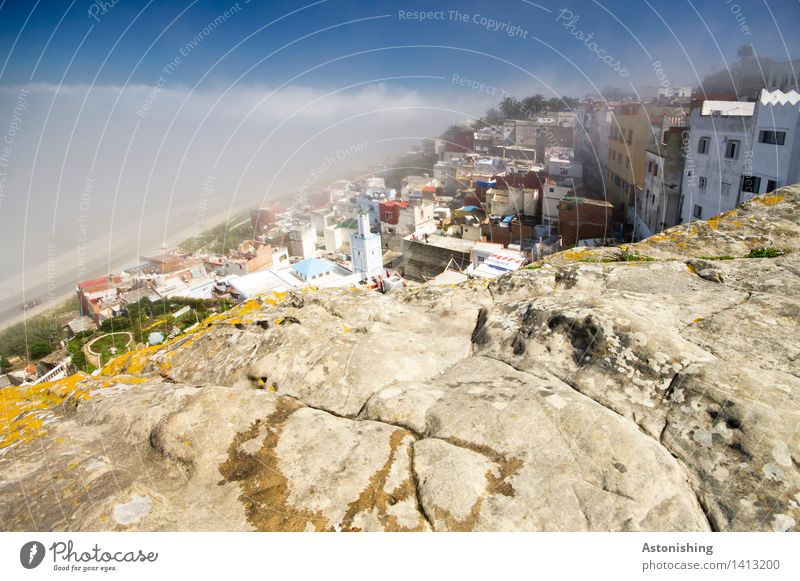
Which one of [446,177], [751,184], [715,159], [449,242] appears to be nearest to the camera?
[751,184]

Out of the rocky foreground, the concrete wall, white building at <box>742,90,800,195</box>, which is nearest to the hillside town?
white building at <box>742,90,800,195</box>

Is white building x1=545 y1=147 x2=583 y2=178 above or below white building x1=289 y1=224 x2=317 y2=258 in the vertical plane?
above

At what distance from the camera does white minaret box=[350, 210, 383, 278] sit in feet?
167

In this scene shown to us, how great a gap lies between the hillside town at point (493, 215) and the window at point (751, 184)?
0.10 meters

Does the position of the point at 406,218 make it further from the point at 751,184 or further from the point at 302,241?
the point at 751,184

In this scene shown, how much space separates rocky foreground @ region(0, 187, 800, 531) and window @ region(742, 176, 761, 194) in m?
22.5

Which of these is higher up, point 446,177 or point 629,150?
point 629,150

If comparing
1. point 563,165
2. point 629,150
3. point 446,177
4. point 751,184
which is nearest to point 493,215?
point 563,165

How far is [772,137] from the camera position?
23734 mm

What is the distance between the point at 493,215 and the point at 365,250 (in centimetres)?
1849

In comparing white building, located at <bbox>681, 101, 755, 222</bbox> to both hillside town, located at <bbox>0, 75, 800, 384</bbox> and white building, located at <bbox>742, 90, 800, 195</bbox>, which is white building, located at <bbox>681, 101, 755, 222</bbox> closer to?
hillside town, located at <bbox>0, 75, 800, 384</bbox>

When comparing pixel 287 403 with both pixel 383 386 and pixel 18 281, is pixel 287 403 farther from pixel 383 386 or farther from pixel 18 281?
pixel 18 281

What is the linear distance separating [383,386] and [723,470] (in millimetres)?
3959

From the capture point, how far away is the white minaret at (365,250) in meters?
50.8
